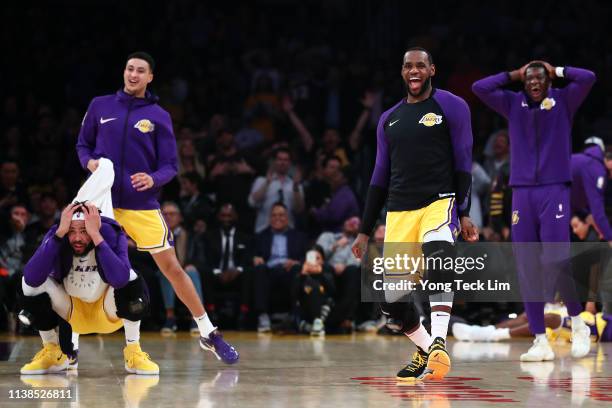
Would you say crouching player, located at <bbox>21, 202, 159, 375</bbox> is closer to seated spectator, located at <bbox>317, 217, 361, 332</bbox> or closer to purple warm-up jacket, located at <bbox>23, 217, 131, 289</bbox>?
purple warm-up jacket, located at <bbox>23, 217, 131, 289</bbox>

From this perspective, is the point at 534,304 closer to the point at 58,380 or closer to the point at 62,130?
the point at 58,380

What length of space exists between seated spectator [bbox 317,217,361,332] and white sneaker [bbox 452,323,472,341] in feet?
4.88

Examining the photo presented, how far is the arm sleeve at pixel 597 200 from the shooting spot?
903 cm

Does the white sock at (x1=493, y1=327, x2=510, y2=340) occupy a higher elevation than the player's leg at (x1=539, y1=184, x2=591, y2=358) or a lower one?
lower

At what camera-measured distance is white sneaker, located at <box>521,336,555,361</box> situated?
313 inches

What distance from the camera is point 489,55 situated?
49.0ft

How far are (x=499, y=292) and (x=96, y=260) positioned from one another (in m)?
5.95

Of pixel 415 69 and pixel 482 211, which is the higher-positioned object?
pixel 415 69

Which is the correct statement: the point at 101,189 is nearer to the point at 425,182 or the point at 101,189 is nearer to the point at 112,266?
the point at 112,266

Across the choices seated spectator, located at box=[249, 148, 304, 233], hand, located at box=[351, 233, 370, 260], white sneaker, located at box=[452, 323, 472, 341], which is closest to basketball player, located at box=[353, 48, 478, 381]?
hand, located at box=[351, 233, 370, 260]

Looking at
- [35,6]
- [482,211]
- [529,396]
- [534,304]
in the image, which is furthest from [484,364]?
[35,6]

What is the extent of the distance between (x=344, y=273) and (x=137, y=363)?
16.7 feet

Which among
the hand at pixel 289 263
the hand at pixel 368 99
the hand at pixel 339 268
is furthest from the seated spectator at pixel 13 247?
the hand at pixel 368 99

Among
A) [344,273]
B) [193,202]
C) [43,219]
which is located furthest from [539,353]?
[43,219]
